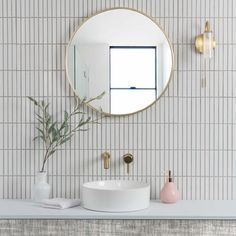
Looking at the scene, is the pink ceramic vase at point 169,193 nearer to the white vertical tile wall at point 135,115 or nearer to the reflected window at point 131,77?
the white vertical tile wall at point 135,115

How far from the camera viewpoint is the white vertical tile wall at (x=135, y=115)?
280 cm

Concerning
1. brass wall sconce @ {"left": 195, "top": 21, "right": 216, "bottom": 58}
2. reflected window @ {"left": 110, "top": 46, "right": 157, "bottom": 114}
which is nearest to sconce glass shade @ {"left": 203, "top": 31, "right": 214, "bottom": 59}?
brass wall sconce @ {"left": 195, "top": 21, "right": 216, "bottom": 58}

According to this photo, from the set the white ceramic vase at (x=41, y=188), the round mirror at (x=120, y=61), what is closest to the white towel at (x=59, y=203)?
the white ceramic vase at (x=41, y=188)

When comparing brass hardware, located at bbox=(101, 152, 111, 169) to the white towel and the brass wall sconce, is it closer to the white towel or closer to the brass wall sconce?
the white towel

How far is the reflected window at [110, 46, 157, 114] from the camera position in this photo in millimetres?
2803

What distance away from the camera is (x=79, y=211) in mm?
2504

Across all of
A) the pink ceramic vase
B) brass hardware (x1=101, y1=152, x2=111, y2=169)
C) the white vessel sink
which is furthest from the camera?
brass hardware (x1=101, y1=152, x2=111, y2=169)

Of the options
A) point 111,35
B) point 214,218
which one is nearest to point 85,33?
point 111,35

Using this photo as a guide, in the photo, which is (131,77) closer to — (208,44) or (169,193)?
(208,44)

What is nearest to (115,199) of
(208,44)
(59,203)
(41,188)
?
(59,203)

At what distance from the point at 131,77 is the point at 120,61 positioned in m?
0.11

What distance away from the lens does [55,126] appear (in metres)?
2.81

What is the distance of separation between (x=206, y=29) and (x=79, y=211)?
1199mm

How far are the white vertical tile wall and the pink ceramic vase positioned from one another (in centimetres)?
14
